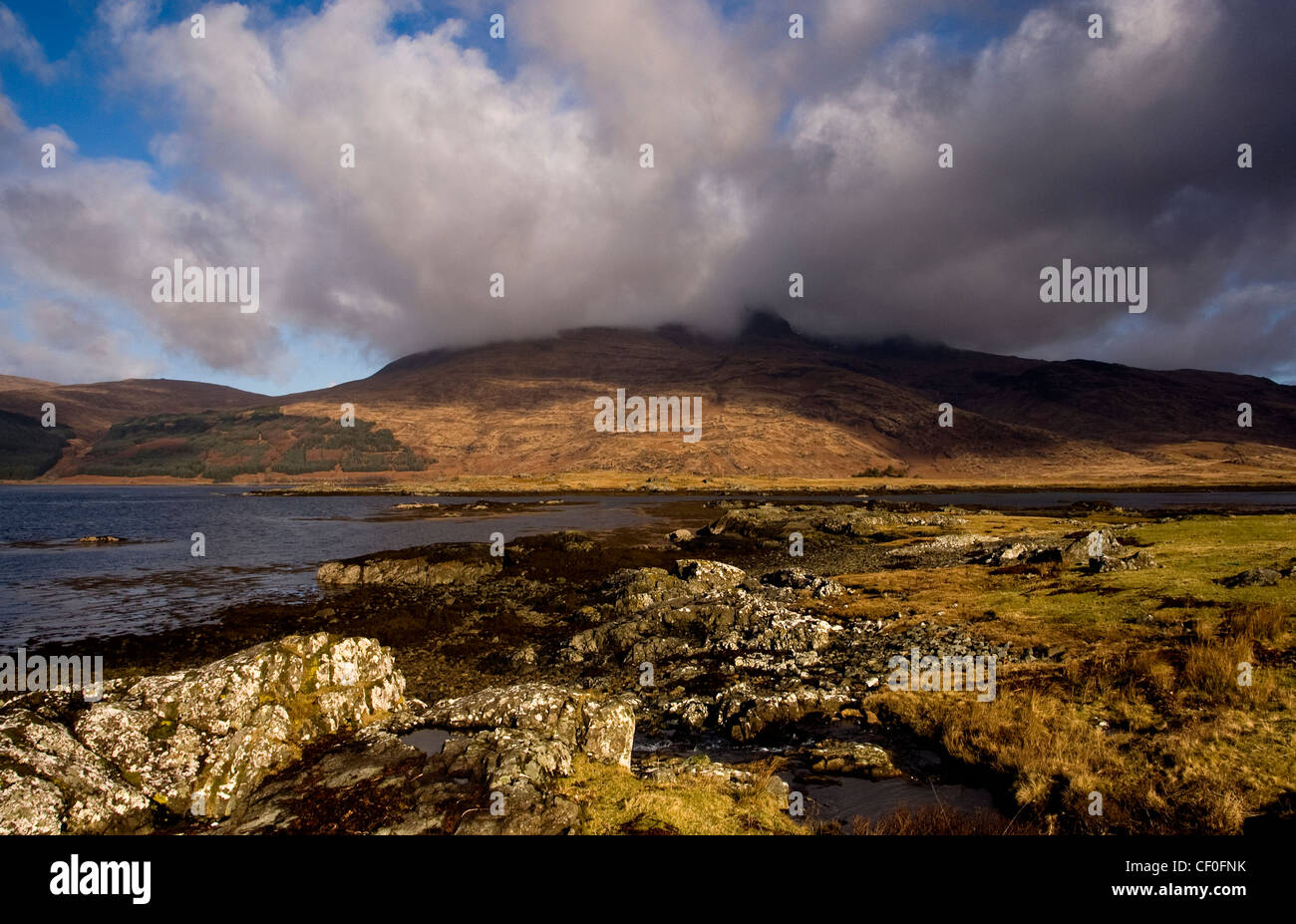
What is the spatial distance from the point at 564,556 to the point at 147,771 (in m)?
39.4

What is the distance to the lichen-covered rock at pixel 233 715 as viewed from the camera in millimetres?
11398

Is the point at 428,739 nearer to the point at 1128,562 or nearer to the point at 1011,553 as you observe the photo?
the point at 1128,562

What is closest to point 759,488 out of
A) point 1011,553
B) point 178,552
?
point 1011,553

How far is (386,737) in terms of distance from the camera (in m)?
13.6

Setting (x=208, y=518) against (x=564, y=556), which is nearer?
(x=564, y=556)

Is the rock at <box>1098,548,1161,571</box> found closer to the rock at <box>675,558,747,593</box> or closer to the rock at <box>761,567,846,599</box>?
the rock at <box>761,567,846,599</box>

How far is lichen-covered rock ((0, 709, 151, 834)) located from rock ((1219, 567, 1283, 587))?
1352 inches

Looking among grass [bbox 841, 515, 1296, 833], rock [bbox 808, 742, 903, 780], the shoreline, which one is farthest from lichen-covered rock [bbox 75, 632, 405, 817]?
the shoreline

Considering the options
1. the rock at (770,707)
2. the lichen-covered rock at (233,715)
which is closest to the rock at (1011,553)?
the rock at (770,707)

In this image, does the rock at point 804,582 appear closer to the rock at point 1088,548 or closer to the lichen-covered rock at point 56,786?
the rock at point 1088,548

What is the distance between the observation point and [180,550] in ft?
196
